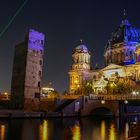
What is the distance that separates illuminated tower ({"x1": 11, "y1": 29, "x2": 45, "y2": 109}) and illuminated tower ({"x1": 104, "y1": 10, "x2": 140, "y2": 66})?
53.7 metres

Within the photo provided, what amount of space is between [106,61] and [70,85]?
23.1 m

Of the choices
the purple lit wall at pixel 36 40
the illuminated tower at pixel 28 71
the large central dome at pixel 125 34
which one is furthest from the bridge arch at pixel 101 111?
the large central dome at pixel 125 34

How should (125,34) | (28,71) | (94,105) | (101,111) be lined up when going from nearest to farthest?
(94,105)
(101,111)
(28,71)
(125,34)

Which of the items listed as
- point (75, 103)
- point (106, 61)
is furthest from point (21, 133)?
point (106, 61)

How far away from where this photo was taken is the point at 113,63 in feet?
436

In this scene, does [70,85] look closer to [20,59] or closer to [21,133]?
[20,59]

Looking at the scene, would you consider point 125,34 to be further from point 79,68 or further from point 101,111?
point 101,111

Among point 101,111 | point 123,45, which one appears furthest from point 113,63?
point 101,111

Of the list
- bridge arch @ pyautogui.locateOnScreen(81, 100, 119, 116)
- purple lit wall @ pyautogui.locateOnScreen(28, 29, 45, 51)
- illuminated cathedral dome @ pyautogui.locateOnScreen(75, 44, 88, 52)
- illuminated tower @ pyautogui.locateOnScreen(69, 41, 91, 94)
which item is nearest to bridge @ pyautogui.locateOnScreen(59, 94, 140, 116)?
bridge arch @ pyautogui.locateOnScreen(81, 100, 119, 116)

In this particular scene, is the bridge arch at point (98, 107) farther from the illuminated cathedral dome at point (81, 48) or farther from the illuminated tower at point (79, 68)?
the illuminated cathedral dome at point (81, 48)

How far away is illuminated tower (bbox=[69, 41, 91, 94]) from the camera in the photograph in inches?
5103

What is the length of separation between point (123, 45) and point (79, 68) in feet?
77.1

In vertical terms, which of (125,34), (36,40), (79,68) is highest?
(125,34)

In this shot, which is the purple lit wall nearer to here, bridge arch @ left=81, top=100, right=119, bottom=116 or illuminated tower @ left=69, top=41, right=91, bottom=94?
bridge arch @ left=81, top=100, right=119, bottom=116
